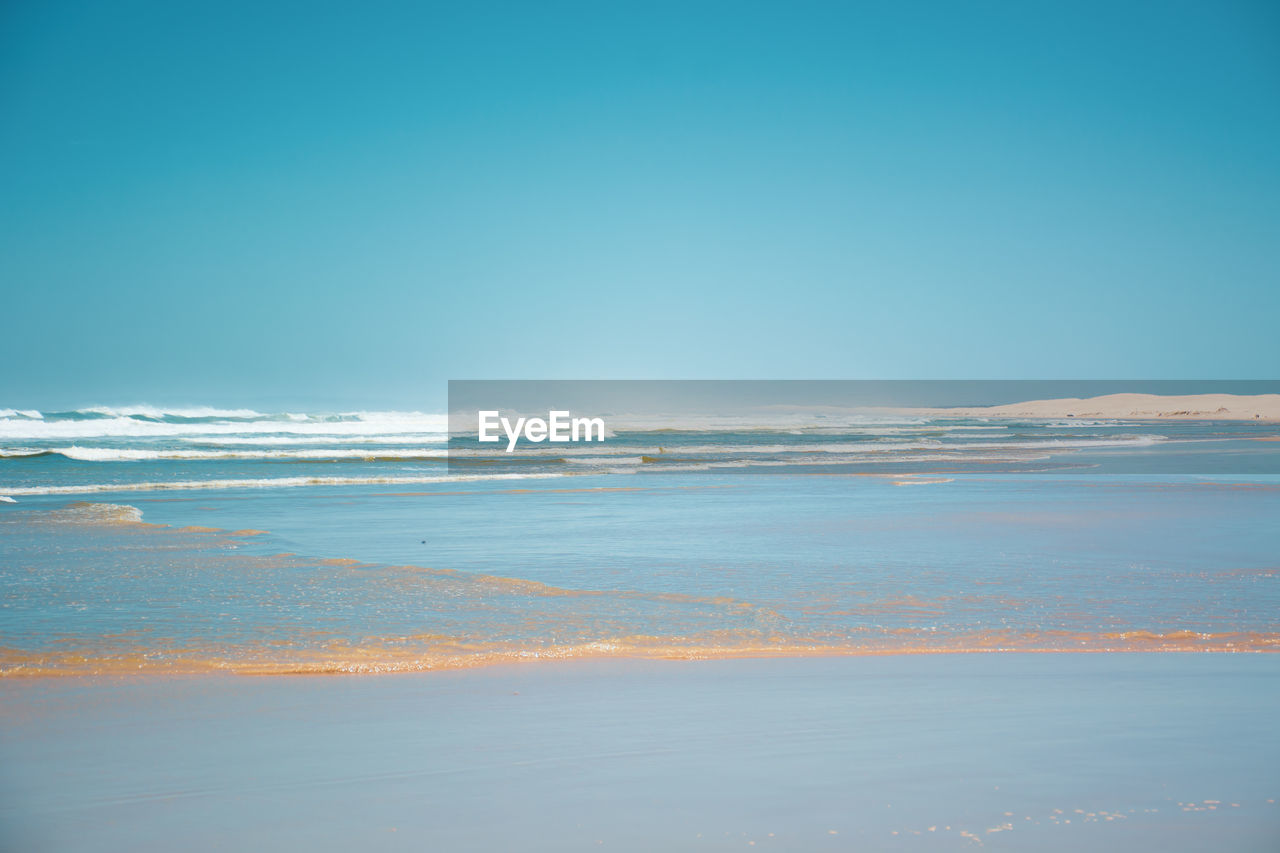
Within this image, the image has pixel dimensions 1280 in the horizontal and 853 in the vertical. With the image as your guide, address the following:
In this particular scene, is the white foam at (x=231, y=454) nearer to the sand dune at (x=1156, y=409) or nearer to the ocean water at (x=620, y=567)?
the ocean water at (x=620, y=567)

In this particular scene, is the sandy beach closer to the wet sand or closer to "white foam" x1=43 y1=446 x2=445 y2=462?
"white foam" x1=43 y1=446 x2=445 y2=462

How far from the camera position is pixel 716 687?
453cm

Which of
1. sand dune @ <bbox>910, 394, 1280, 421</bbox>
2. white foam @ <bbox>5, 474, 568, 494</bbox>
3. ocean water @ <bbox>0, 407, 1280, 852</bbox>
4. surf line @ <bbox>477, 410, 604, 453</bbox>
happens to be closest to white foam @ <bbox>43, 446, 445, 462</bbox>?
white foam @ <bbox>5, 474, 568, 494</bbox>

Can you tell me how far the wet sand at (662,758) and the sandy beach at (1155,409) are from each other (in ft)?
236

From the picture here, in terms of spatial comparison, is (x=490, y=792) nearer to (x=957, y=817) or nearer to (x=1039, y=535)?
(x=957, y=817)

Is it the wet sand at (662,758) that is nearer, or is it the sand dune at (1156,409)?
the wet sand at (662,758)

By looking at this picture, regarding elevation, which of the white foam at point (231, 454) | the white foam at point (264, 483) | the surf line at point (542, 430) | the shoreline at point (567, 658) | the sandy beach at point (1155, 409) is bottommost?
the shoreline at point (567, 658)

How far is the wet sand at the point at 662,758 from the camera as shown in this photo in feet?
9.46

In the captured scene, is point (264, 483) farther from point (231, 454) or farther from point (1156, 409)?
point (1156, 409)

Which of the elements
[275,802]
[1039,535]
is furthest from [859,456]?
[275,802]

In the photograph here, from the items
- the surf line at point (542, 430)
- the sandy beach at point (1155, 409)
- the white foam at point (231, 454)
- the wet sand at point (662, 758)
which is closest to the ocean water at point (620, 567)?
the wet sand at point (662, 758)

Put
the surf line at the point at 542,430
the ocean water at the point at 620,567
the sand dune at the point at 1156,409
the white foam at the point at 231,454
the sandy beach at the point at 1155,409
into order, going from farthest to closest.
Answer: the sand dune at the point at 1156,409
the sandy beach at the point at 1155,409
the surf line at the point at 542,430
the white foam at the point at 231,454
the ocean water at the point at 620,567

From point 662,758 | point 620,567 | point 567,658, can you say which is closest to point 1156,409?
point 620,567

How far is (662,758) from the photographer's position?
11.5 feet
